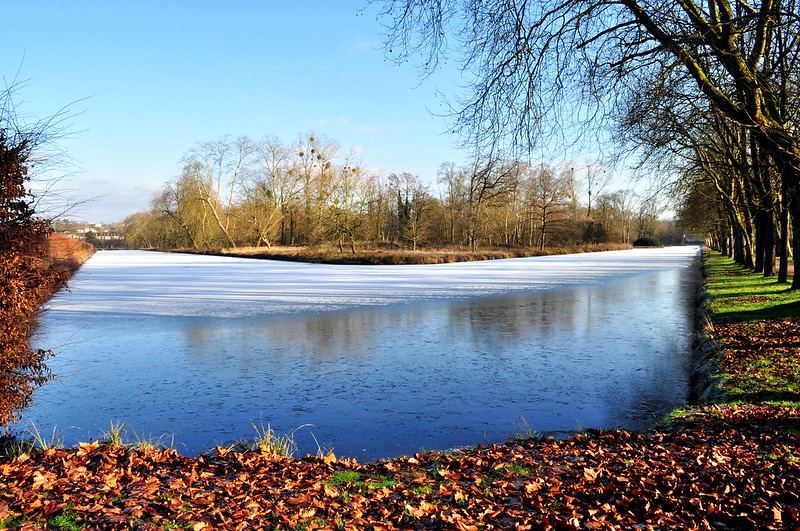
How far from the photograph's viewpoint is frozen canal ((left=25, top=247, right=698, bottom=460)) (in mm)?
6672

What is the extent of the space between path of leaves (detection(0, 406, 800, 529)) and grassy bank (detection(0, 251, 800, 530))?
0.04 ft

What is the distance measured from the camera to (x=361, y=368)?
9.38 m

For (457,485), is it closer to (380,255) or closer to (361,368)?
(361,368)

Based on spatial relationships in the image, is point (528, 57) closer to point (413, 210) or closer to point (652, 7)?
point (652, 7)

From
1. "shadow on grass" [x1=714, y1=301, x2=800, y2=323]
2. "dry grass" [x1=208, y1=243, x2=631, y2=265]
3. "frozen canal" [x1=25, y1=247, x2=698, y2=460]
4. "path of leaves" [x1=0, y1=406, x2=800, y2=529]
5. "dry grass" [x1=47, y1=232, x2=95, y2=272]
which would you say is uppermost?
"dry grass" [x1=47, y1=232, x2=95, y2=272]

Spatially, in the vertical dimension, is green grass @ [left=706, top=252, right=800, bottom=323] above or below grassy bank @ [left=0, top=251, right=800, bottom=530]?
above

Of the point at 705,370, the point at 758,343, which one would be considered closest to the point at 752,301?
the point at 758,343

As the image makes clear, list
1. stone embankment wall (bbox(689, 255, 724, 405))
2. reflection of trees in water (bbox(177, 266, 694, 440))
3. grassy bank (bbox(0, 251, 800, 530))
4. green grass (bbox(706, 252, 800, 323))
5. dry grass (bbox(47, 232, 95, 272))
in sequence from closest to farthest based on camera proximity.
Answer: grassy bank (bbox(0, 251, 800, 530)) → dry grass (bbox(47, 232, 95, 272)) → stone embankment wall (bbox(689, 255, 724, 405)) → reflection of trees in water (bbox(177, 266, 694, 440)) → green grass (bbox(706, 252, 800, 323))

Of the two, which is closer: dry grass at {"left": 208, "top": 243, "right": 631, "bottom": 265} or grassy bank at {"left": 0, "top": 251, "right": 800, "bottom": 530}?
grassy bank at {"left": 0, "top": 251, "right": 800, "bottom": 530}

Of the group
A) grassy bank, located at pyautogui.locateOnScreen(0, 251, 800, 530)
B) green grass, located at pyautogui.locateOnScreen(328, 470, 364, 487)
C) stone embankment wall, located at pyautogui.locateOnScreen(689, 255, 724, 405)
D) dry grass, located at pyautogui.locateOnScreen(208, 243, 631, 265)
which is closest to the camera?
grassy bank, located at pyautogui.locateOnScreen(0, 251, 800, 530)

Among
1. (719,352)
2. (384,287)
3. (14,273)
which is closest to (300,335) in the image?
(14,273)

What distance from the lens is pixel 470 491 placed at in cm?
419

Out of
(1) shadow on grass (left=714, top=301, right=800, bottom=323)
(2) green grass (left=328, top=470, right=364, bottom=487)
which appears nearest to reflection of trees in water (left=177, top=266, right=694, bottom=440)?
(1) shadow on grass (left=714, top=301, right=800, bottom=323)

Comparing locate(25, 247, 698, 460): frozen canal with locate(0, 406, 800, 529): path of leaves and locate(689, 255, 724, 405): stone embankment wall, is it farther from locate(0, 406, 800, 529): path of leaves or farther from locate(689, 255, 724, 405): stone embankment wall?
locate(0, 406, 800, 529): path of leaves
